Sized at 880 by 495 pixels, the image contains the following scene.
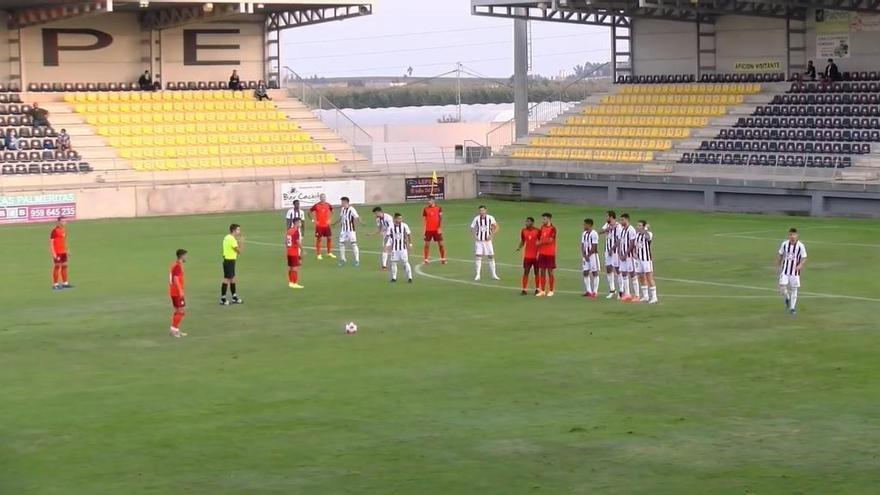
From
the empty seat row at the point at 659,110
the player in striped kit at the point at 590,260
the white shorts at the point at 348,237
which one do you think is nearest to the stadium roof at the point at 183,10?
the empty seat row at the point at 659,110

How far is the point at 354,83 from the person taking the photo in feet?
489

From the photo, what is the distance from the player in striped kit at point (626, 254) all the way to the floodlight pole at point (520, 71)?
33775 mm

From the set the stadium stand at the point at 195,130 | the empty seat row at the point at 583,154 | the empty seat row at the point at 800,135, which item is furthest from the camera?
the empty seat row at the point at 583,154

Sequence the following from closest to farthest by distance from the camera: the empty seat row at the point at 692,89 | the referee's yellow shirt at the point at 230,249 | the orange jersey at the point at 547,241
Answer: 1. the referee's yellow shirt at the point at 230,249
2. the orange jersey at the point at 547,241
3. the empty seat row at the point at 692,89

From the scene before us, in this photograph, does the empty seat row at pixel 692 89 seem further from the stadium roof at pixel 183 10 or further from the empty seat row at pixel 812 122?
the stadium roof at pixel 183 10

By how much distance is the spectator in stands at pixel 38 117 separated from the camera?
53.3 m

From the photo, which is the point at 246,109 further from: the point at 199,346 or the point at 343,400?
the point at 343,400

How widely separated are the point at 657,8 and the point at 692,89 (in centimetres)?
392

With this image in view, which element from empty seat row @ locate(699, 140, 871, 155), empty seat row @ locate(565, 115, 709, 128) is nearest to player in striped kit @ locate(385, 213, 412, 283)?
empty seat row @ locate(699, 140, 871, 155)

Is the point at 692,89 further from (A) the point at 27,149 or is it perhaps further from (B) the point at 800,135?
(A) the point at 27,149

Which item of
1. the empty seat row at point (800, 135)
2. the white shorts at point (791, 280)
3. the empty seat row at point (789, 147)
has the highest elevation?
the empty seat row at point (800, 135)

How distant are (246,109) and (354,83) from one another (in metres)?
90.7

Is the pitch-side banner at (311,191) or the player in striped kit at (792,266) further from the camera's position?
the pitch-side banner at (311,191)

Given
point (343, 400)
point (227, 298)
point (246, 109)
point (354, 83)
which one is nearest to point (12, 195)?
point (246, 109)
